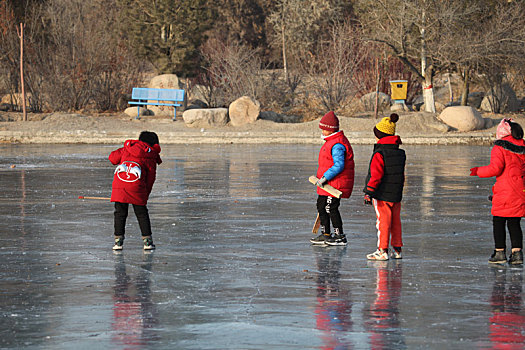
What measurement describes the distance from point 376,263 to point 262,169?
34.8 ft

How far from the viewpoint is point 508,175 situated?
28.6ft

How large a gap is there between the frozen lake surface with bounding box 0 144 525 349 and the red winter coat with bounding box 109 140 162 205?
573mm

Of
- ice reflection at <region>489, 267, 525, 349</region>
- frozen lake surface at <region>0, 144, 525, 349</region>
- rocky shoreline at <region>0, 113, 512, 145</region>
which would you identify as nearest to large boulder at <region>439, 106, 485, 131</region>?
rocky shoreline at <region>0, 113, 512, 145</region>

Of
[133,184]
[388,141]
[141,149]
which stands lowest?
[133,184]

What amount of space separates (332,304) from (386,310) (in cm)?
44

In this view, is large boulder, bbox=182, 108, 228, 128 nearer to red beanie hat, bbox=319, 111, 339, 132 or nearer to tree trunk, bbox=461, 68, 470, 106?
tree trunk, bbox=461, 68, 470, 106

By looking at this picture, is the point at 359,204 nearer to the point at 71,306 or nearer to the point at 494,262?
the point at 494,262

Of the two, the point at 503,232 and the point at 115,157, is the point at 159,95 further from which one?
the point at 503,232

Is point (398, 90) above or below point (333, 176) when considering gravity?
above

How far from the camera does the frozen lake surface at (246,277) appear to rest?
239 inches

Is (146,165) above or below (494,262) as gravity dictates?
above

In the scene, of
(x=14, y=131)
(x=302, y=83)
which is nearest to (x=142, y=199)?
(x=14, y=131)

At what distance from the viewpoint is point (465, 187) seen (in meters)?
15.9

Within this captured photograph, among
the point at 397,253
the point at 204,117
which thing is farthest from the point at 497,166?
the point at 204,117
